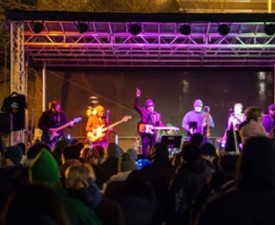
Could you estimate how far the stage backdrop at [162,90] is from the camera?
20.9 meters

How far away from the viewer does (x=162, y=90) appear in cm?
2097

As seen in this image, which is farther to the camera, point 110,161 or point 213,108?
point 213,108

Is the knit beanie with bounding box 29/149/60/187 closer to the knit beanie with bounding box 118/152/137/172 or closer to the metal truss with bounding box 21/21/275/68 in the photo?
the knit beanie with bounding box 118/152/137/172

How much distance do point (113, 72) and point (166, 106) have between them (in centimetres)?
227

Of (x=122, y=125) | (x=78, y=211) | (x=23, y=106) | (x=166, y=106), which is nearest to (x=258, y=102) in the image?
(x=166, y=106)

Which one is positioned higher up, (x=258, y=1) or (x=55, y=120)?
(x=258, y=1)

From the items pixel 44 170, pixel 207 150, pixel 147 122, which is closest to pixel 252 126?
pixel 207 150

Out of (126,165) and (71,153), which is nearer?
(126,165)

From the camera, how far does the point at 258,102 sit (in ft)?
68.6

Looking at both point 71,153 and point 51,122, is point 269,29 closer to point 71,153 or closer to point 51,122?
point 51,122

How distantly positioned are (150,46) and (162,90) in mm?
3959

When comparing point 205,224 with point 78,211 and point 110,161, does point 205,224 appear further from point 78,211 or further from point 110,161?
point 110,161

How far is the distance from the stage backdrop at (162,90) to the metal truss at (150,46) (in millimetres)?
427

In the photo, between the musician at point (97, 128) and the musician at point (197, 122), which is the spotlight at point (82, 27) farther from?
the musician at point (197, 122)
